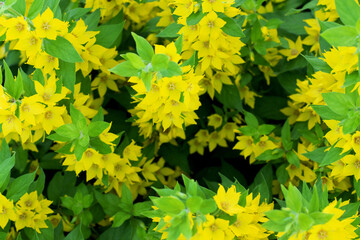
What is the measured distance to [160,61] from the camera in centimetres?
149

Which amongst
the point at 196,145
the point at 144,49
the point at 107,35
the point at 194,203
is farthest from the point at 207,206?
the point at 196,145

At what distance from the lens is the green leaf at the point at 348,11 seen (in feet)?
4.93

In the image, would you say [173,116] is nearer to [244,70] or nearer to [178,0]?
[178,0]

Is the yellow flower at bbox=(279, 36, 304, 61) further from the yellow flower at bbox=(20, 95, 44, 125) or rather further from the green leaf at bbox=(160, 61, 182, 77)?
the yellow flower at bbox=(20, 95, 44, 125)

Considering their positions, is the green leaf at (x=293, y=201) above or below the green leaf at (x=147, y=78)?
below

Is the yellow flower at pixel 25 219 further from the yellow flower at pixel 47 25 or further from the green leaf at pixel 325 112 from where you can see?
the green leaf at pixel 325 112

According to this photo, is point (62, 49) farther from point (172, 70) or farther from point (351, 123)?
point (351, 123)

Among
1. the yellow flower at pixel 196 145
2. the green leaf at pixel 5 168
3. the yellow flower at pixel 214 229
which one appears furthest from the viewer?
the yellow flower at pixel 196 145

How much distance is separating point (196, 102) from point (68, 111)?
0.57 metres

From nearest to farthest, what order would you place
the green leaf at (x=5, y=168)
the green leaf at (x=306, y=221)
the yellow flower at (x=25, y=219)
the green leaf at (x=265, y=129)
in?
the green leaf at (x=306, y=221) < the green leaf at (x=5, y=168) < the yellow flower at (x=25, y=219) < the green leaf at (x=265, y=129)

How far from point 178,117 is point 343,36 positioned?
2.35 ft

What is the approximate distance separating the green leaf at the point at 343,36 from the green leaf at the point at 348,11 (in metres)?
0.11

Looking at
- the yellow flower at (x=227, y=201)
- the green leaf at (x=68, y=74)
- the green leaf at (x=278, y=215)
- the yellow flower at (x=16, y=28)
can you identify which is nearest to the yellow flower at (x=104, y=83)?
the green leaf at (x=68, y=74)

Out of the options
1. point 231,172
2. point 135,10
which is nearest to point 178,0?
point 135,10
